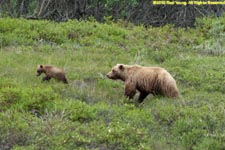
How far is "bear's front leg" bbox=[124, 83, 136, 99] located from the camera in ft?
37.4

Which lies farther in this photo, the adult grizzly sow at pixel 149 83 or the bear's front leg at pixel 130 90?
the bear's front leg at pixel 130 90

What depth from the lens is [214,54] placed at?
16.4m

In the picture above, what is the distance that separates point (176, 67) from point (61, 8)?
9919mm

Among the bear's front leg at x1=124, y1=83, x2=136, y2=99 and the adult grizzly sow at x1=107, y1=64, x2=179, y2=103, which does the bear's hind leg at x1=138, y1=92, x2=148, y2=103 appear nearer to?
the adult grizzly sow at x1=107, y1=64, x2=179, y2=103

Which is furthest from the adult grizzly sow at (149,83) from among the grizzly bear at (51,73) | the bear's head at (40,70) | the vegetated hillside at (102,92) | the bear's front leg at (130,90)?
the bear's head at (40,70)

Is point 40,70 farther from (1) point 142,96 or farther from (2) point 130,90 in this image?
(1) point 142,96

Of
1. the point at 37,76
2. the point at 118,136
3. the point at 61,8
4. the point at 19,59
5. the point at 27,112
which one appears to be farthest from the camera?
the point at 61,8

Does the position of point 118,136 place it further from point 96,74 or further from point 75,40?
point 75,40

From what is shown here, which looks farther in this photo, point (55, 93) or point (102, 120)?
point (55, 93)

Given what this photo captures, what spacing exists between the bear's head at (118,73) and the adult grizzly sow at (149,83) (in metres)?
0.26

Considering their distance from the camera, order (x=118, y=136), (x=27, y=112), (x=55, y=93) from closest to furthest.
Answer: (x=118, y=136) → (x=27, y=112) → (x=55, y=93)

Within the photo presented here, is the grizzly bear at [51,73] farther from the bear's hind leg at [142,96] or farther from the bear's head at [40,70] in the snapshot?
the bear's hind leg at [142,96]

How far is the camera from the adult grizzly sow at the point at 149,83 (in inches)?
442

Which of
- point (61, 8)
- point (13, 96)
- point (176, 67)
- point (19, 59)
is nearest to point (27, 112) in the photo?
point (13, 96)
